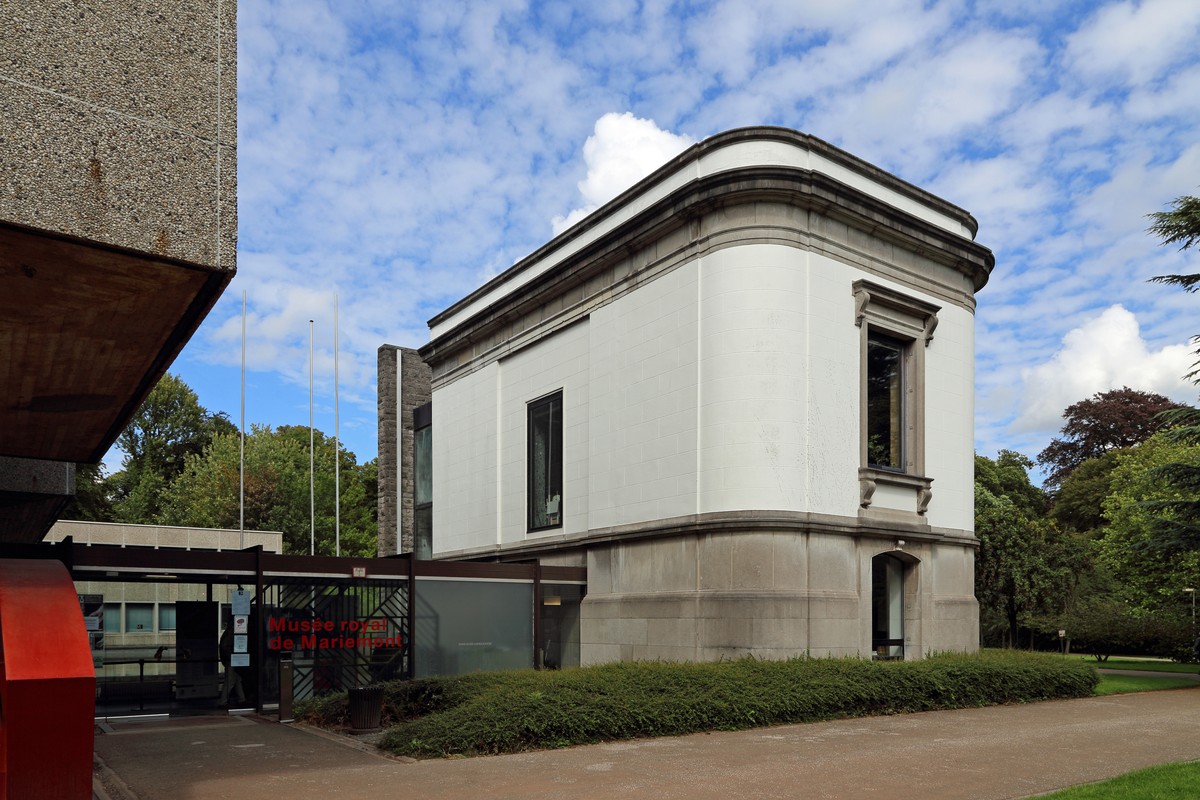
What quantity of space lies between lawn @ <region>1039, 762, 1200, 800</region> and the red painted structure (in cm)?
905

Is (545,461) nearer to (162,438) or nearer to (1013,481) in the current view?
(1013,481)

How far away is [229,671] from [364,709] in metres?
6.18

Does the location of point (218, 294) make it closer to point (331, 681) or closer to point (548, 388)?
point (331, 681)

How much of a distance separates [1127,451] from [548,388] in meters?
38.6

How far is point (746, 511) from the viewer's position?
21.8 m

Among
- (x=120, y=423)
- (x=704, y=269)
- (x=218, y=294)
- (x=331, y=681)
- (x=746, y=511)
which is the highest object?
(x=704, y=269)

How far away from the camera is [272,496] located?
60469 millimetres

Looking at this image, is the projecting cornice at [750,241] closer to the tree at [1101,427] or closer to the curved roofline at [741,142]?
the curved roofline at [741,142]

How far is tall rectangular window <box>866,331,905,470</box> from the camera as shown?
24.8 metres

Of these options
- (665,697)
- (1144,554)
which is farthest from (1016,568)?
(665,697)

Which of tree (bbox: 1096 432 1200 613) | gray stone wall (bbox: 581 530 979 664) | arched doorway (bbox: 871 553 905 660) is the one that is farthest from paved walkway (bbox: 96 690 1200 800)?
tree (bbox: 1096 432 1200 613)

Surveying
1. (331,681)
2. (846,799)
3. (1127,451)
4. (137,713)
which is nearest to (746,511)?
(331,681)

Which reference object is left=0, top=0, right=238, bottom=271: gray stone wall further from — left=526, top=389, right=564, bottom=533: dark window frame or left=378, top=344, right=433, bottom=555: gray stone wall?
left=378, top=344, right=433, bottom=555: gray stone wall

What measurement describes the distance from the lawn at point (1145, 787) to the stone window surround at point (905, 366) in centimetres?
1198
